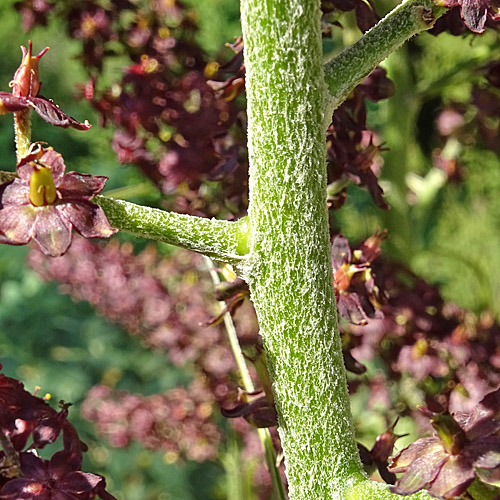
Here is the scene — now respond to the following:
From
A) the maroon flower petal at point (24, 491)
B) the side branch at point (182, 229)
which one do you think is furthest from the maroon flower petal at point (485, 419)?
the maroon flower petal at point (24, 491)

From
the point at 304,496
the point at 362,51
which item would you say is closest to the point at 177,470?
the point at 304,496

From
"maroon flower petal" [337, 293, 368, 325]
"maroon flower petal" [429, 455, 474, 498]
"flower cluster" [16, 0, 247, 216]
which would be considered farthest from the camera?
"flower cluster" [16, 0, 247, 216]

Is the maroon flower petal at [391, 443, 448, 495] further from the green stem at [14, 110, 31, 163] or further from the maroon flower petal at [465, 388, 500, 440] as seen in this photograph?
the green stem at [14, 110, 31, 163]

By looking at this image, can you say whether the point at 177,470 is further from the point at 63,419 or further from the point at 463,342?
the point at 63,419

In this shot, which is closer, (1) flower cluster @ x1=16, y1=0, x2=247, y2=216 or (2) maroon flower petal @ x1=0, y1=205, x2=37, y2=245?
(2) maroon flower petal @ x1=0, y1=205, x2=37, y2=245

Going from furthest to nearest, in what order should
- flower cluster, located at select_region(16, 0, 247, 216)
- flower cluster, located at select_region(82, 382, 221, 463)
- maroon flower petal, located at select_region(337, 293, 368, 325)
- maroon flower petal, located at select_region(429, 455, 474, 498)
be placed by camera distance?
1. flower cluster, located at select_region(82, 382, 221, 463)
2. flower cluster, located at select_region(16, 0, 247, 216)
3. maroon flower petal, located at select_region(337, 293, 368, 325)
4. maroon flower petal, located at select_region(429, 455, 474, 498)

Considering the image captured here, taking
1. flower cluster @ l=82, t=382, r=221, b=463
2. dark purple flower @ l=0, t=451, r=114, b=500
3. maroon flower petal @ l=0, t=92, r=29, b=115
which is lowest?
flower cluster @ l=82, t=382, r=221, b=463

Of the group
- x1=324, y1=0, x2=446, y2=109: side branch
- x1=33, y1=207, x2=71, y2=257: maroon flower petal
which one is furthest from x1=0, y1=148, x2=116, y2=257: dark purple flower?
x1=324, y1=0, x2=446, y2=109: side branch

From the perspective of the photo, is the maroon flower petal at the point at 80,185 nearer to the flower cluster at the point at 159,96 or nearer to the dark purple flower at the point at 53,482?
the dark purple flower at the point at 53,482
